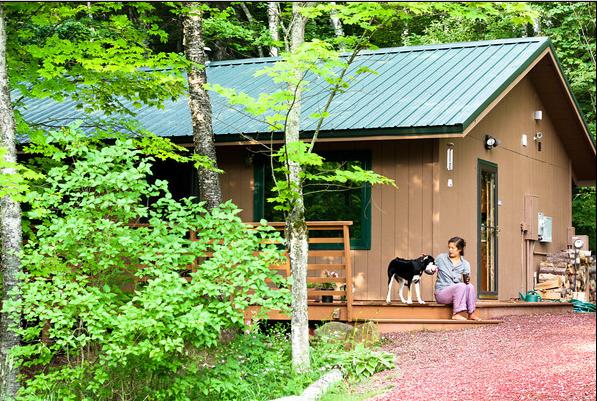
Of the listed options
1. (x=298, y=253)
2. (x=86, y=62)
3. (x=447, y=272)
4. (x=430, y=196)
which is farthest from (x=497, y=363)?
(x=86, y=62)

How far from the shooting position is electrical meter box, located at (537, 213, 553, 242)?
616 inches

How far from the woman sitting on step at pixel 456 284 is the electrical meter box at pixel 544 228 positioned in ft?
14.2

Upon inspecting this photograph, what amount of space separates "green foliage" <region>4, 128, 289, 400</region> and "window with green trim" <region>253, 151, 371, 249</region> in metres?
A: 4.47

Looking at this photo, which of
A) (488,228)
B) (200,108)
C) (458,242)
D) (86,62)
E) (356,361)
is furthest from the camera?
(488,228)

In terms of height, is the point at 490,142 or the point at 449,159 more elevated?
the point at 490,142

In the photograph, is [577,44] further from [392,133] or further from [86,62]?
[86,62]

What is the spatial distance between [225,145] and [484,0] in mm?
5537

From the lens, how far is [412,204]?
41.0ft

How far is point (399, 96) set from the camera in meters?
13.1

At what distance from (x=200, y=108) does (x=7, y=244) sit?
2936mm

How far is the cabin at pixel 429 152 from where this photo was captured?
12375 millimetres

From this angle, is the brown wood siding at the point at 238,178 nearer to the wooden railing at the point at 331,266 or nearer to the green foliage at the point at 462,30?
the wooden railing at the point at 331,266

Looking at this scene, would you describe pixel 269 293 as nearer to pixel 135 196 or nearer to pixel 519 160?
pixel 135 196

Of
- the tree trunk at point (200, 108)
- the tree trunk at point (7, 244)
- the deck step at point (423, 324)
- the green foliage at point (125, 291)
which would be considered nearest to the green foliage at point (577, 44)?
the deck step at point (423, 324)
